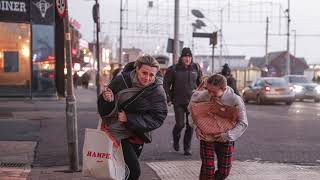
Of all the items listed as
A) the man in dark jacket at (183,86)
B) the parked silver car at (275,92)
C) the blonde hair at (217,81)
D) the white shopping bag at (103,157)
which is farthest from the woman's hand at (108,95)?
the parked silver car at (275,92)

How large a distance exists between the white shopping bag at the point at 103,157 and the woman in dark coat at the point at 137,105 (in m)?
→ 0.12

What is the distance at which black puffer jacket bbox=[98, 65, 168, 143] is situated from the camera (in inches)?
244

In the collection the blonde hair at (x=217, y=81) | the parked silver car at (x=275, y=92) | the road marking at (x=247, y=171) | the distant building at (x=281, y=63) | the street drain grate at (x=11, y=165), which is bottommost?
the distant building at (x=281, y=63)

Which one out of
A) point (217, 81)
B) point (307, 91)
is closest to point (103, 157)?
point (217, 81)

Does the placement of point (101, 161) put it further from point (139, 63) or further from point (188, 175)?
point (188, 175)

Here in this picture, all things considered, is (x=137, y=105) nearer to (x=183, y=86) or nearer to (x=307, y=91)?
(x=183, y=86)

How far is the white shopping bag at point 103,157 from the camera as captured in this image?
614cm

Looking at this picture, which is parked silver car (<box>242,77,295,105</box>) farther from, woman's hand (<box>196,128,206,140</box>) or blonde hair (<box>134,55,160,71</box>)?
blonde hair (<box>134,55,160,71</box>)

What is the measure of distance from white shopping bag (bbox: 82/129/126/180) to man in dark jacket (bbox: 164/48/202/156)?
181 inches

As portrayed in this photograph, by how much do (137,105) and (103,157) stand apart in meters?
0.59

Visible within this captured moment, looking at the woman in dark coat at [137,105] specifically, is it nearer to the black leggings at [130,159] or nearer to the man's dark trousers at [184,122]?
the black leggings at [130,159]

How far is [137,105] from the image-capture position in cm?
623

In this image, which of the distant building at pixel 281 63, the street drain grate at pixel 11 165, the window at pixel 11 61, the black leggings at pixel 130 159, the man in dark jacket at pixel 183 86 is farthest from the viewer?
the distant building at pixel 281 63

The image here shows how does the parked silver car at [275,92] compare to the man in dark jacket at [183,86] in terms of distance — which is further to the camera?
the parked silver car at [275,92]
